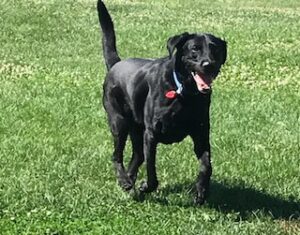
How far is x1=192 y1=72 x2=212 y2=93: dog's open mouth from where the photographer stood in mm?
7008

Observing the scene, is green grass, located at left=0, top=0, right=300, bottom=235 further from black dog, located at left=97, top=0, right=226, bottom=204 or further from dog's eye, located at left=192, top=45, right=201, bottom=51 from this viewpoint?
dog's eye, located at left=192, top=45, right=201, bottom=51

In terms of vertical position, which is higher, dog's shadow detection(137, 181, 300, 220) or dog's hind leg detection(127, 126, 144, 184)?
dog's hind leg detection(127, 126, 144, 184)

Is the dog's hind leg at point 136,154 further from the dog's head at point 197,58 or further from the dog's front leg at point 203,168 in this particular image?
the dog's head at point 197,58

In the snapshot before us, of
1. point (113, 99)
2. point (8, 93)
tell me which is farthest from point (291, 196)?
point (8, 93)

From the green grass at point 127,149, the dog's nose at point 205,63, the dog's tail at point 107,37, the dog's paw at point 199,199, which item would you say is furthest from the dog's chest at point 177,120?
the dog's tail at point 107,37

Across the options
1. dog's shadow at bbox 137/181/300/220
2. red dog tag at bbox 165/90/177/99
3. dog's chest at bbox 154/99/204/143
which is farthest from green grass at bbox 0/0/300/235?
red dog tag at bbox 165/90/177/99

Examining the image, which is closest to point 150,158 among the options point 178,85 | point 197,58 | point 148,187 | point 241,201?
point 148,187

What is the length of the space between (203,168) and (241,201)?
0.66 m

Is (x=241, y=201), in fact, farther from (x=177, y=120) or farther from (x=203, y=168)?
(x=177, y=120)

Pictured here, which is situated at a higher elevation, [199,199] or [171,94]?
[171,94]

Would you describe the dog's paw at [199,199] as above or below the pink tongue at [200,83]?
below

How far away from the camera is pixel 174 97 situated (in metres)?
7.31

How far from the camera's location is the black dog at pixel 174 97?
23.5ft

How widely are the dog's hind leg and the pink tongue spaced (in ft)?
5.37
